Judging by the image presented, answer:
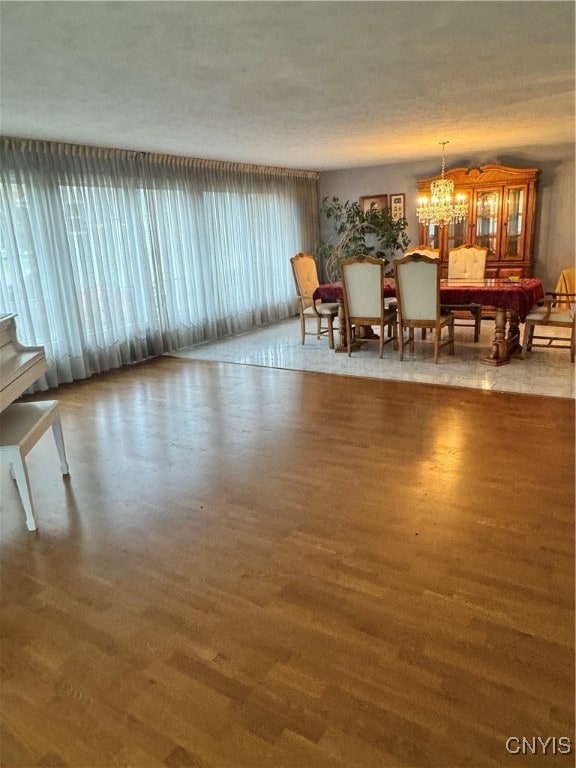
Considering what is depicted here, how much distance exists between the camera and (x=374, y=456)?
3275 mm

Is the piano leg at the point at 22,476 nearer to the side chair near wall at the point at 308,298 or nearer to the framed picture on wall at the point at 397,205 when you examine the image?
the side chair near wall at the point at 308,298

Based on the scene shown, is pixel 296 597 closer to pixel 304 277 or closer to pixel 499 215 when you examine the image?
pixel 304 277

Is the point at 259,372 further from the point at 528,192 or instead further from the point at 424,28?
the point at 528,192

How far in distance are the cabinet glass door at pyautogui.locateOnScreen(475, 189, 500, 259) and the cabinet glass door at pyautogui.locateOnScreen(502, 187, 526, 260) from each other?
12 centimetres

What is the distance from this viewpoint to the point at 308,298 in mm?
6578

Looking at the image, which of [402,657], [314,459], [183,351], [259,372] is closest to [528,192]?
[259,372]

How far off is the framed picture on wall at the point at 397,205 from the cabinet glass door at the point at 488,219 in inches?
46.6

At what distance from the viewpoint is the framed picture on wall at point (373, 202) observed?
805 centimetres

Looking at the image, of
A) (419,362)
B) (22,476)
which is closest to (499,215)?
(419,362)

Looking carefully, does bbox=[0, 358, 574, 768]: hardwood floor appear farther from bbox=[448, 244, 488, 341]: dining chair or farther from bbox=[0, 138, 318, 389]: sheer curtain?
bbox=[448, 244, 488, 341]: dining chair

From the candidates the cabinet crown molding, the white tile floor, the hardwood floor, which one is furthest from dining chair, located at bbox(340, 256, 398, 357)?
the cabinet crown molding

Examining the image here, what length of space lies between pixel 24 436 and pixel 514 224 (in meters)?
6.57

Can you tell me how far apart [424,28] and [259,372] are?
3416mm

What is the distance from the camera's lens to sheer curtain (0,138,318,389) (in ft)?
15.7
